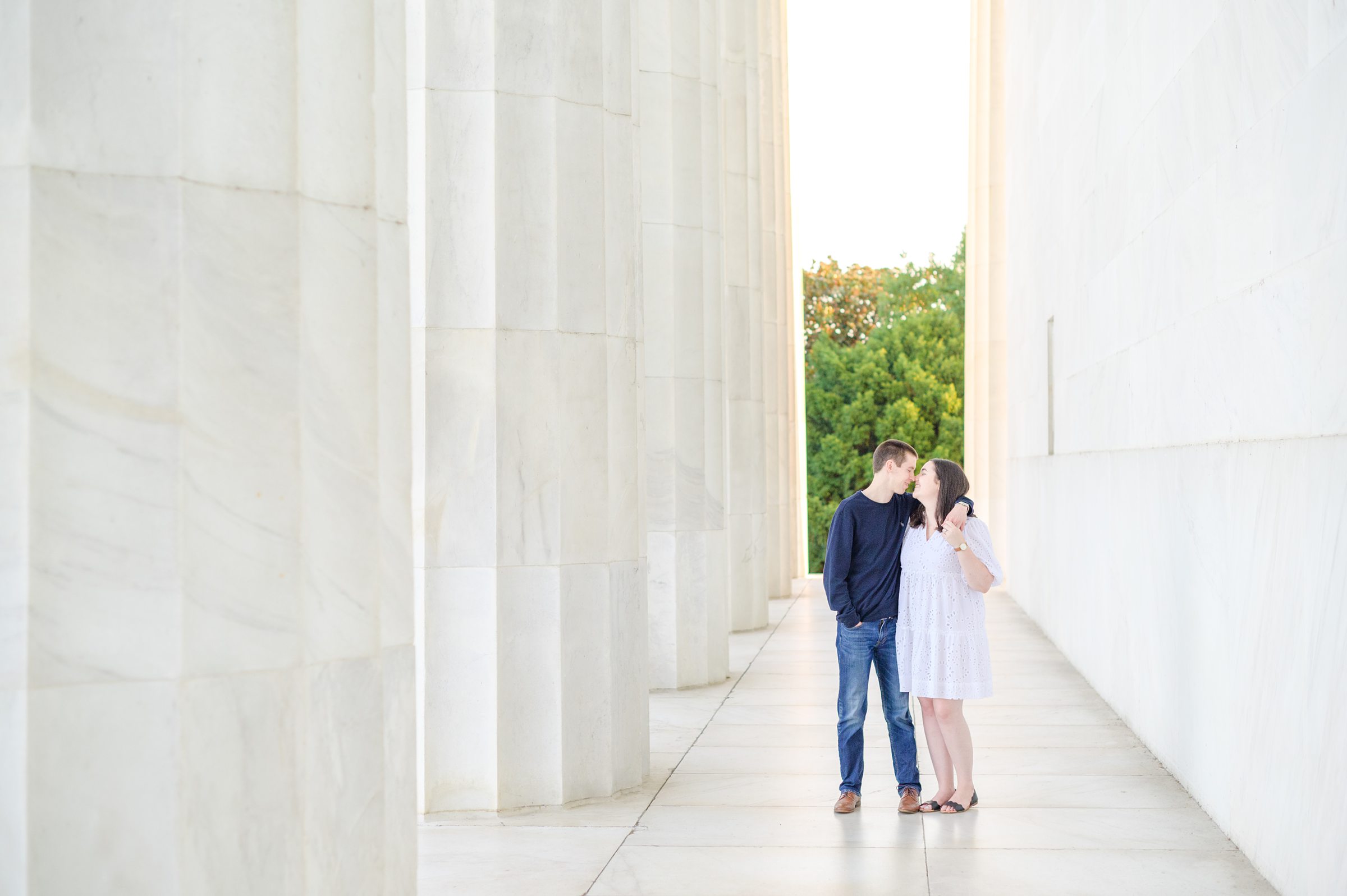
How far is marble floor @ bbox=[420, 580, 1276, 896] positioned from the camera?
908 centimetres

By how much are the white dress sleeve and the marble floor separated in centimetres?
185

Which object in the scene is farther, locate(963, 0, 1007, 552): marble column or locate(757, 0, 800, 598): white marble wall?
locate(963, 0, 1007, 552): marble column

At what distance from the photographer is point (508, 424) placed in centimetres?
1132

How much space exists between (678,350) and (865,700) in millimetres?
8890

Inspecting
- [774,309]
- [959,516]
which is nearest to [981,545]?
[959,516]

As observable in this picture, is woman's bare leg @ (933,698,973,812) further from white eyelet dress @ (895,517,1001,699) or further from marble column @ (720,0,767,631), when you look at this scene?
marble column @ (720,0,767,631)

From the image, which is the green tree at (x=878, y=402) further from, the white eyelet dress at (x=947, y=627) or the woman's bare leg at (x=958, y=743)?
the white eyelet dress at (x=947, y=627)

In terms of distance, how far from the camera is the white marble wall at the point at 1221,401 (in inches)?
313

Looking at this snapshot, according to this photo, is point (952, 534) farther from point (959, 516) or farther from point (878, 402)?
point (878, 402)

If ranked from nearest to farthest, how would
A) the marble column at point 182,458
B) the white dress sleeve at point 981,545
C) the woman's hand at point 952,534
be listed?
the marble column at point 182,458
the woman's hand at point 952,534
the white dress sleeve at point 981,545

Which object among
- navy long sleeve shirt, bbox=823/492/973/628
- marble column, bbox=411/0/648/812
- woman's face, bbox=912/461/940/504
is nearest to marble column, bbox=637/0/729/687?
marble column, bbox=411/0/648/812

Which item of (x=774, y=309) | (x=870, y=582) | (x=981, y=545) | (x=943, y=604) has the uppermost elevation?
(x=774, y=309)

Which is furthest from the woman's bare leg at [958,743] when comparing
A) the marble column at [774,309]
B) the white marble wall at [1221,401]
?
the marble column at [774,309]

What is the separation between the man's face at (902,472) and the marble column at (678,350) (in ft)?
26.1
